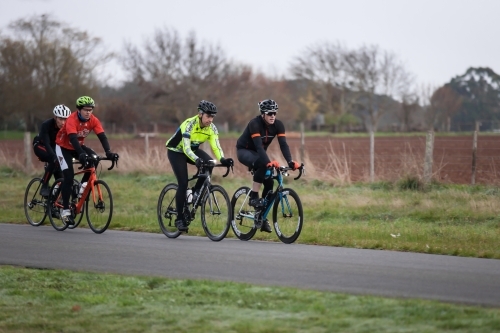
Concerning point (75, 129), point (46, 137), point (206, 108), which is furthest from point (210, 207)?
point (46, 137)

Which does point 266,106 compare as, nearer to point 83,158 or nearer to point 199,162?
point 199,162

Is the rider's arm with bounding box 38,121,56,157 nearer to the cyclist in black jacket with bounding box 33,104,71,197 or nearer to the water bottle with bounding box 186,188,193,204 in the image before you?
the cyclist in black jacket with bounding box 33,104,71,197

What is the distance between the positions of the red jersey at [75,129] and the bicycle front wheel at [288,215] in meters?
3.52

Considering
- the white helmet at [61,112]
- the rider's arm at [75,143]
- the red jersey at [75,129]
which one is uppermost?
the white helmet at [61,112]

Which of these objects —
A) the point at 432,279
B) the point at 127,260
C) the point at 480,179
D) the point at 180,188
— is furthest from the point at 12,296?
the point at 480,179

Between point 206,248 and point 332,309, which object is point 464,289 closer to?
point 332,309

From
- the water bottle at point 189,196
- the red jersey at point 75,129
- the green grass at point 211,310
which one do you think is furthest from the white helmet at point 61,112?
the green grass at point 211,310

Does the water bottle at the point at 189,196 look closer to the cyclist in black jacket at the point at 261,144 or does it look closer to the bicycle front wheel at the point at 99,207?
the cyclist in black jacket at the point at 261,144

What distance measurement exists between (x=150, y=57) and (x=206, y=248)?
195 ft

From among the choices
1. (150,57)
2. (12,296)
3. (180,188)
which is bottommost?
(12,296)

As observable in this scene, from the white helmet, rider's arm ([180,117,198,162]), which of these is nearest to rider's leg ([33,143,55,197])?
the white helmet

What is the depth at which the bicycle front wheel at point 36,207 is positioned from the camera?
53.1 feet

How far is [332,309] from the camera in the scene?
7.55 m

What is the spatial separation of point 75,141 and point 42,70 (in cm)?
3965
